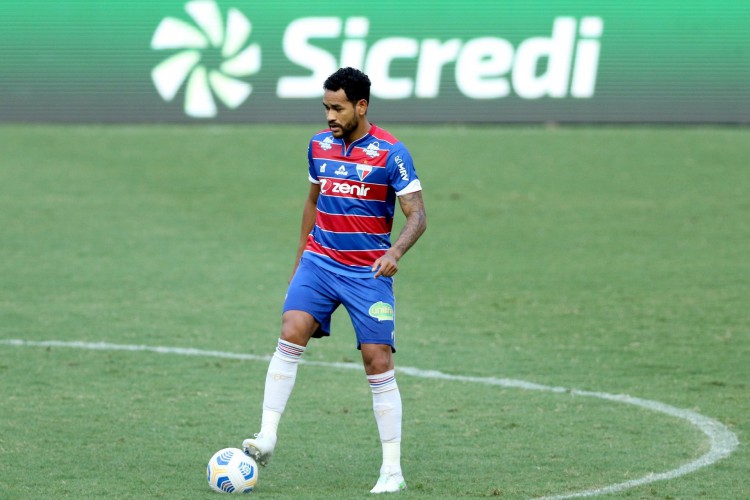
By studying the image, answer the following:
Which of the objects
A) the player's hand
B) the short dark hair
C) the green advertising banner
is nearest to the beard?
the short dark hair

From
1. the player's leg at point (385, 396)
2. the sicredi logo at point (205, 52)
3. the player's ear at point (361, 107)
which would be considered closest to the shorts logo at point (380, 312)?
the player's leg at point (385, 396)

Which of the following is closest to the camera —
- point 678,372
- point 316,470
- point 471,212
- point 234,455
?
point 234,455

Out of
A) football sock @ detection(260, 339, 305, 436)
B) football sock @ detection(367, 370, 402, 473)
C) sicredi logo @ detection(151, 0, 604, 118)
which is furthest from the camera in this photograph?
sicredi logo @ detection(151, 0, 604, 118)

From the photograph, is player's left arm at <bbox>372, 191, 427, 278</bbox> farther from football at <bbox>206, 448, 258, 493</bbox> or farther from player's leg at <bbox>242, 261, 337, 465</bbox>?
football at <bbox>206, 448, 258, 493</bbox>

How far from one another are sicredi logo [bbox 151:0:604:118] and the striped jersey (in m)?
16.4

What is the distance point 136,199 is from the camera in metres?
18.3

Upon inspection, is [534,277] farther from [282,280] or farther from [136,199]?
[136,199]

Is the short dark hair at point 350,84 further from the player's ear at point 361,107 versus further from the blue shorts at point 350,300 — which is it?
the blue shorts at point 350,300

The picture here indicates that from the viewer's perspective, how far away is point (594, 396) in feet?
28.2

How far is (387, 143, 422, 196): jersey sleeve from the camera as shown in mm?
6371

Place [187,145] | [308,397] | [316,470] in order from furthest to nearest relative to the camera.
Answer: [187,145] < [308,397] < [316,470]

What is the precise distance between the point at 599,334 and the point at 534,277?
9.13 feet

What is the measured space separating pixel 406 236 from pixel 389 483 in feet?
3.94

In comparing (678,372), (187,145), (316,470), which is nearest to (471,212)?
(187,145)
